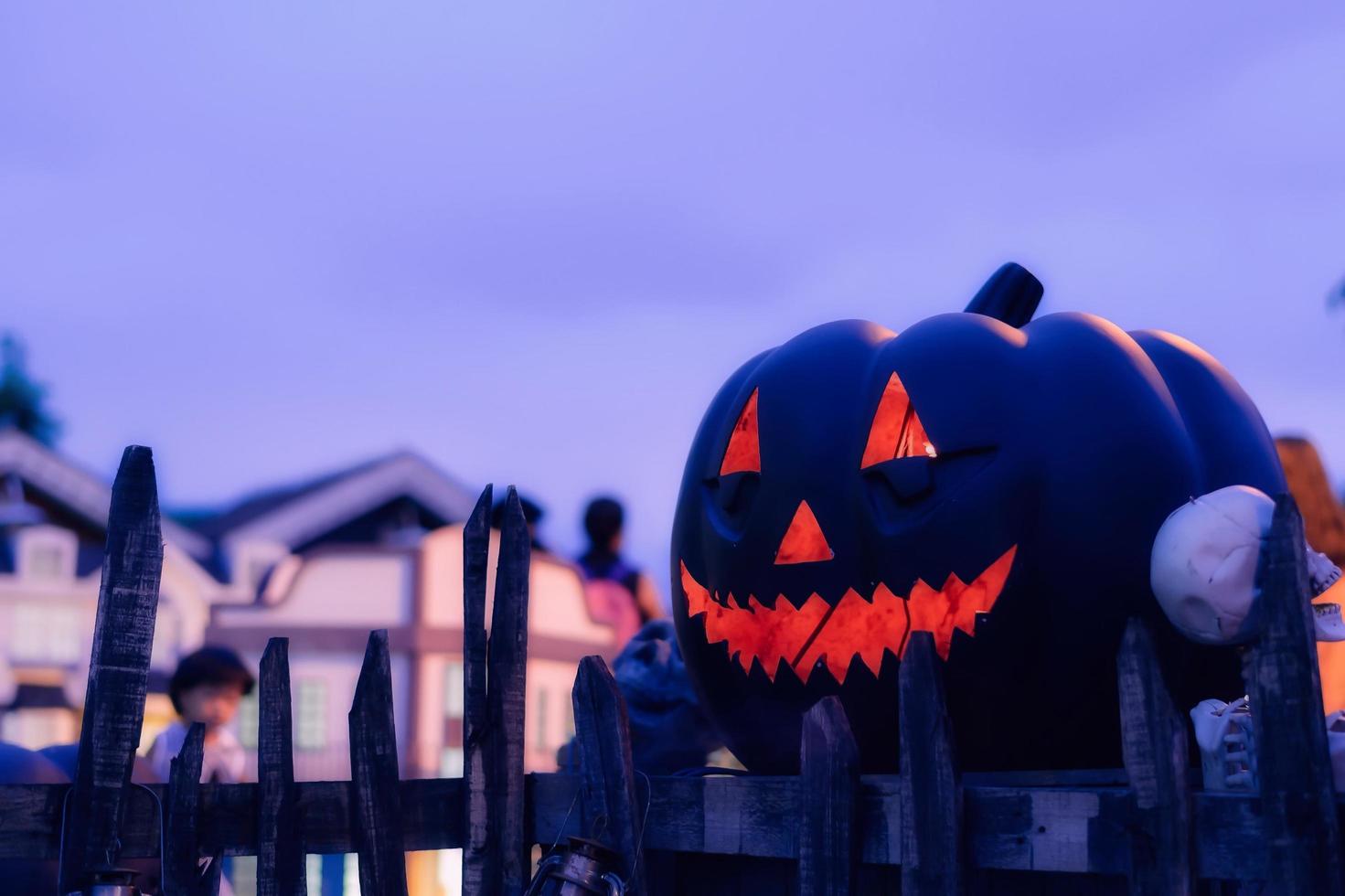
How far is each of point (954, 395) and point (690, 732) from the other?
6.63 ft

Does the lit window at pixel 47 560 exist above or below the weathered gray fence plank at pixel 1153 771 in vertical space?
above

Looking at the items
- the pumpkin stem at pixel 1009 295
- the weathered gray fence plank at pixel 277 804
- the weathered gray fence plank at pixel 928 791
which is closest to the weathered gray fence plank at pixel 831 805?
the weathered gray fence plank at pixel 928 791

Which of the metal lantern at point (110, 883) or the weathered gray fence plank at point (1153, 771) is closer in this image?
the weathered gray fence plank at point (1153, 771)

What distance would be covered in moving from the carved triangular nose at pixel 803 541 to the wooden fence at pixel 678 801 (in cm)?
60

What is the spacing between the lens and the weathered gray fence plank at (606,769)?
3650mm

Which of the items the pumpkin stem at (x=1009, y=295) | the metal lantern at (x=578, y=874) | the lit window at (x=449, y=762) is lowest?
the metal lantern at (x=578, y=874)

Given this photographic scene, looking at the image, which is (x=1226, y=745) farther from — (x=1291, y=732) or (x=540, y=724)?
(x=540, y=724)

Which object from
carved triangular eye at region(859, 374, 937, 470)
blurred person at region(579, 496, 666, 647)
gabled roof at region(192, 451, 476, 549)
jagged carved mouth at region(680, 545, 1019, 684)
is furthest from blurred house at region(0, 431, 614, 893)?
carved triangular eye at region(859, 374, 937, 470)

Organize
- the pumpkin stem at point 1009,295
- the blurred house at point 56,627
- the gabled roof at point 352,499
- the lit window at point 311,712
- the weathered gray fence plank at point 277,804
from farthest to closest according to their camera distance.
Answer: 1. the gabled roof at point 352,499
2. the blurred house at point 56,627
3. the lit window at point 311,712
4. the pumpkin stem at point 1009,295
5. the weathered gray fence plank at point 277,804

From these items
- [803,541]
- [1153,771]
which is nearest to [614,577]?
[803,541]

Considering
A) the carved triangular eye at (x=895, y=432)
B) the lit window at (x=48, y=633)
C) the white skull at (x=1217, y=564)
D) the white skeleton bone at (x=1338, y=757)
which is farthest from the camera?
the lit window at (x=48, y=633)

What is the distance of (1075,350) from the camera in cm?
390

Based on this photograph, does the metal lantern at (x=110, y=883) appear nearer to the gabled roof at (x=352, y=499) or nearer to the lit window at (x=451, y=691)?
the lit window at (x=451, y=691)

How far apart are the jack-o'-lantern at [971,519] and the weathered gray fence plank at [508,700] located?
0.64m
